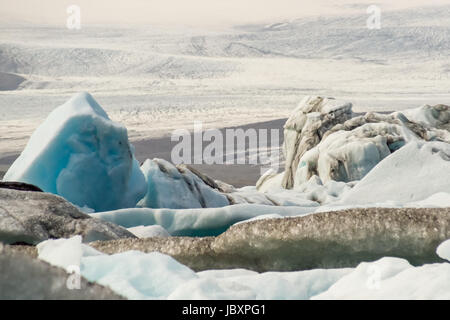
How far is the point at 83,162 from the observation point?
8.29 meters

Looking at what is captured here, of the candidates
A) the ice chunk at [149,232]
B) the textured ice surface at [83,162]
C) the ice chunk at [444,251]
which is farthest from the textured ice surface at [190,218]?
the ice chunk at [444,251]

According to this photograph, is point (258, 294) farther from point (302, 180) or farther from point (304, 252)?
point (302, 180)

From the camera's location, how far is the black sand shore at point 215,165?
24564mm

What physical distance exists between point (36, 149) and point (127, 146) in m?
1.11

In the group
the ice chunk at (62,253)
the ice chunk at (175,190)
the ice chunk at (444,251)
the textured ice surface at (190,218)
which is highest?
the ice chunk at (62,253)

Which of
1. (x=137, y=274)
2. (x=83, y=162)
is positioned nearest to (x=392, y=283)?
(x=137, y=274)

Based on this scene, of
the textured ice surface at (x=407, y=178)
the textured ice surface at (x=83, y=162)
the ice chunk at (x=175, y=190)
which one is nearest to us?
the textured ice surface at (x=83, y=162)

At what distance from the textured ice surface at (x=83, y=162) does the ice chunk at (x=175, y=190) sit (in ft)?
0.98

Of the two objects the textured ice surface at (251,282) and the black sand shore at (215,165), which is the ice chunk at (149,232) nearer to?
the textured ice surface at (251,282)

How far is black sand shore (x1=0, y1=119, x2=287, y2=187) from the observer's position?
24.6 metres

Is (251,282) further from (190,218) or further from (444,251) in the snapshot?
(190,218)

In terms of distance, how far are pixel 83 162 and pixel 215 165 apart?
20427mm

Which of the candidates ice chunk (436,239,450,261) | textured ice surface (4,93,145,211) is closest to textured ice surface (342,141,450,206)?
textured ice surface (4,93,145,211)

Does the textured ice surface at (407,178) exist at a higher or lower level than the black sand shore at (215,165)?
higher
